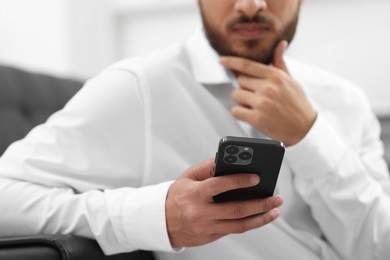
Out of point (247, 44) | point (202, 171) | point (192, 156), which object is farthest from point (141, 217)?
point (247, 44)

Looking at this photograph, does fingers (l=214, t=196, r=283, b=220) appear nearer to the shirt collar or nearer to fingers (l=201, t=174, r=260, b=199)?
fingers (l=201, t=174, r=260, b=199)

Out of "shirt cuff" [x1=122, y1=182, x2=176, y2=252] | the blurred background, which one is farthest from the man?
the blurred background

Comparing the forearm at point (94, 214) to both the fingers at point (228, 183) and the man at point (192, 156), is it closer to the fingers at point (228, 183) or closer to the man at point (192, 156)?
the man at point (192, 156)

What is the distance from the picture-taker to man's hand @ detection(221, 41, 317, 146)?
1.02 meters

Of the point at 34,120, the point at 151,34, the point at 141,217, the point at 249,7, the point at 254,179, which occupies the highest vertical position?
the point at 249,7

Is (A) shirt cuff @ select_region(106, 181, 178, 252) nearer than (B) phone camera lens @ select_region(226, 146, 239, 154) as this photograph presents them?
No

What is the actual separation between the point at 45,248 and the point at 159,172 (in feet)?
0.99

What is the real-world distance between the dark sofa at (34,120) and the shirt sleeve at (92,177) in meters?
0.05

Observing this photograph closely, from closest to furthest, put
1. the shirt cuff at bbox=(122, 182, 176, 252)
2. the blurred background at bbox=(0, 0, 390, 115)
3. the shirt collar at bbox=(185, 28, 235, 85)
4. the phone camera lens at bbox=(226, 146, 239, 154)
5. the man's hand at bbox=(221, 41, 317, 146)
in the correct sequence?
the phone camera lens at bbox=(226, 146, 239, 154)
the shirt cuff at bbox=(122, 182, 176, 252)
the man's hand at bbox=(221, 41, 317, 146)
the shirt collar at bbox=(185, 28, 235, 85)
the blurred background at bbox=(0, 0, 390, 115)

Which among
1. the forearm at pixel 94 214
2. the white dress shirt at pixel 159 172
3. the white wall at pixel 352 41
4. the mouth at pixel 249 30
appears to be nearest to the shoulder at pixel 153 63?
the white dress shirt at pixel 159 172

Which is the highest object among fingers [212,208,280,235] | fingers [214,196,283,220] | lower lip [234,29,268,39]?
lower lip [234,29,268,39]

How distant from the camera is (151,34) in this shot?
2.92 m

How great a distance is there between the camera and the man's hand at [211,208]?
73cm

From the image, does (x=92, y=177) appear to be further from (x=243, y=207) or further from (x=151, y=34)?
(x=151, y=34)
